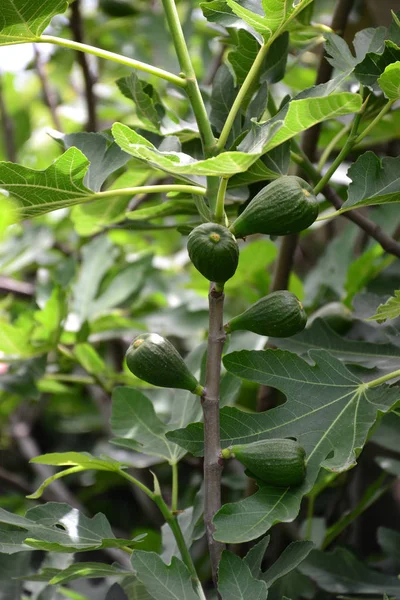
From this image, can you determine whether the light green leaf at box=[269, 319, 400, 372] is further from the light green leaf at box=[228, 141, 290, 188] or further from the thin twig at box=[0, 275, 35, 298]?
the thin twig at box=[0, 275, 35, 298]

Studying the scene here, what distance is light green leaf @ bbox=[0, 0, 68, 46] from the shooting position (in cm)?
71

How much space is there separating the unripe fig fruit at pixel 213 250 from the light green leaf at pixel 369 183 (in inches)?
6.4

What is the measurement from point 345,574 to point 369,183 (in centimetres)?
51

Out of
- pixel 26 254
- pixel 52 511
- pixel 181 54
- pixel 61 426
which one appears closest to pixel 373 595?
pixel 52 511

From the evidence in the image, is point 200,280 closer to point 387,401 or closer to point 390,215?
point 390,215

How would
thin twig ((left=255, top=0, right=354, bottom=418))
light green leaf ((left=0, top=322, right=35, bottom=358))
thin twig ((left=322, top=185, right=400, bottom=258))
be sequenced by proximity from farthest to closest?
light green leaf ((left=0, top=322, right=35, bottom=358)) → thin twig ((left=255, top=0, right=354, bottom=418)) → thin twig ((left=322, top=185, right=400, bottom=258))

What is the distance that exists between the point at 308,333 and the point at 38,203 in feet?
1.24

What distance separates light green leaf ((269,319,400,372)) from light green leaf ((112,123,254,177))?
0.33 metres

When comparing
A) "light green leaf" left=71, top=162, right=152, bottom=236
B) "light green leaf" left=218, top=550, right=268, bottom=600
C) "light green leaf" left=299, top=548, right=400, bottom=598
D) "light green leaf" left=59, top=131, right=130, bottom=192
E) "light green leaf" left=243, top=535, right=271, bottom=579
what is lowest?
"light green leaf" left=299, top=548, right=400, bottom=598

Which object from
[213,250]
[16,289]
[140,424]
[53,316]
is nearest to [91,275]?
[53,316]

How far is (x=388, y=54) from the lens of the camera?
73cm

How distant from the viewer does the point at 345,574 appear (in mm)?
920

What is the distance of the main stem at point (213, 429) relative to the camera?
681mm

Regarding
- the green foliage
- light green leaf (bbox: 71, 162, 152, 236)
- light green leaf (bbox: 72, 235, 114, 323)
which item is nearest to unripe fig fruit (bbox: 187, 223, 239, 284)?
the green foliage
